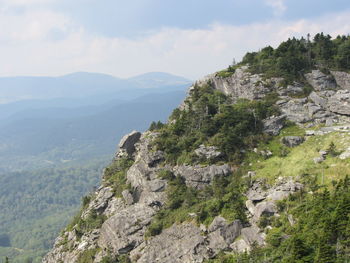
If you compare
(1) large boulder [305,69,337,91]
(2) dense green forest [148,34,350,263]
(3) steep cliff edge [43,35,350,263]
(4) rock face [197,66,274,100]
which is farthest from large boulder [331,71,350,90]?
(4) rock face [197,66,274,100]

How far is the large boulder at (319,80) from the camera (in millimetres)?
60281

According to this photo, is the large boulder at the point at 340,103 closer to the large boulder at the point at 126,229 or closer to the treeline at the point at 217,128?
the treeline at the point at 217,128

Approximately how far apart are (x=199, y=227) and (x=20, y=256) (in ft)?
533

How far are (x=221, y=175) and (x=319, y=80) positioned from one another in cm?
2890

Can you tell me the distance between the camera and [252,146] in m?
50.1

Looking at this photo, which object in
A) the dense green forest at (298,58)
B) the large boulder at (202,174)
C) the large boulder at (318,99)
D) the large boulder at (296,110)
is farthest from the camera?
the dense green forest at (298,58)

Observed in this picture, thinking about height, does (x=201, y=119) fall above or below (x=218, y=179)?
above

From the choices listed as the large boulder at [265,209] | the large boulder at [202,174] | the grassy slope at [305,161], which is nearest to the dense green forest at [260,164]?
the grassy slope at [305,161]

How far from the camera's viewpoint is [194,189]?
48.4m

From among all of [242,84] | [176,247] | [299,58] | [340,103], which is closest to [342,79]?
[299,58]

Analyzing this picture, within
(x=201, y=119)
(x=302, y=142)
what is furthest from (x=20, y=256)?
(x=302, y=142)

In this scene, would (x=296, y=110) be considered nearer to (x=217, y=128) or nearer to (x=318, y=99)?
(x=318, y=99)

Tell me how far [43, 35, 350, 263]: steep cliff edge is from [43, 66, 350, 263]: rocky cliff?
149mm

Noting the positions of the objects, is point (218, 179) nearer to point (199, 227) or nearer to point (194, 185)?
point (194, 185)
